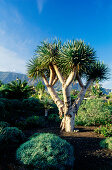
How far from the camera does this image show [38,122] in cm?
812

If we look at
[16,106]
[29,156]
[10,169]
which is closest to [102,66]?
[29,156]

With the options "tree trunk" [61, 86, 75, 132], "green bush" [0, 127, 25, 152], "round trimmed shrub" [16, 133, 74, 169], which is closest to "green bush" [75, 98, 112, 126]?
"tree trunk" [61, 86, 75, 132]

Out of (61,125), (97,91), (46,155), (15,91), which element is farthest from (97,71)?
(97,91)

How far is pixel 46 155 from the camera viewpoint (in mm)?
3004

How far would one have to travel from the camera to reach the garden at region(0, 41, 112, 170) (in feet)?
10.2

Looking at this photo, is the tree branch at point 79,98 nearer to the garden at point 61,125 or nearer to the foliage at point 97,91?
the garden at point 61,125

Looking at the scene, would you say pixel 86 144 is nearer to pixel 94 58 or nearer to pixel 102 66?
pixel 94 58

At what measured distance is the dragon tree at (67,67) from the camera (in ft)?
20.6

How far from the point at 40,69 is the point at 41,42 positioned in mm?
1828

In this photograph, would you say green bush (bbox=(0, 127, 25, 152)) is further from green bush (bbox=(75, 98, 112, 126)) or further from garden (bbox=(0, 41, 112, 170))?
green bush (bbox=(75, 98, 112, 126))

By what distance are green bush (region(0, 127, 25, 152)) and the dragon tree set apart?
2965mm

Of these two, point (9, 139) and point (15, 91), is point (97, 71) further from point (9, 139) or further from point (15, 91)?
point (15, 91)

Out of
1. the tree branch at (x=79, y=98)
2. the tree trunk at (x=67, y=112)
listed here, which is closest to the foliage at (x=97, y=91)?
the tree branch at (x=79, y=98)

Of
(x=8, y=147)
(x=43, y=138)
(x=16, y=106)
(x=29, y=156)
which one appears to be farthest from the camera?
(x=16, y=106)
